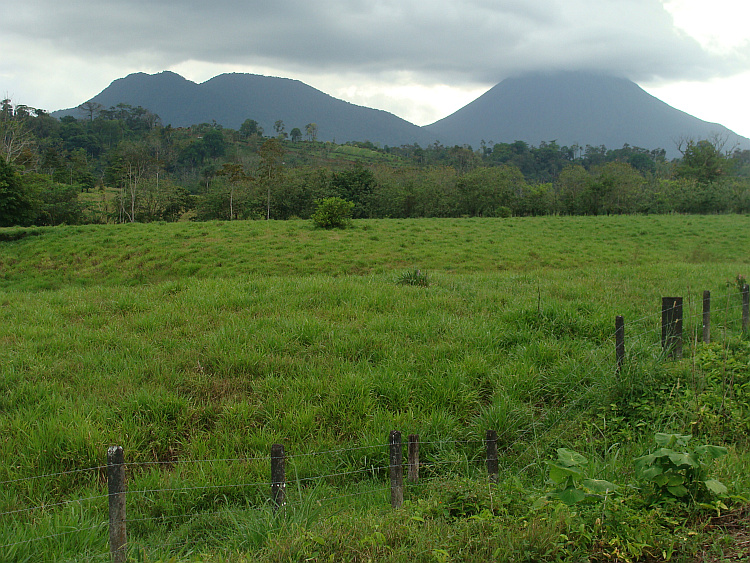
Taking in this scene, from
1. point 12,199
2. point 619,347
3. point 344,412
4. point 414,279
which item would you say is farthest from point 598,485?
point 12,199

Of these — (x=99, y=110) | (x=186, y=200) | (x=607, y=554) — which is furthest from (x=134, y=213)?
(x=99, y=110)

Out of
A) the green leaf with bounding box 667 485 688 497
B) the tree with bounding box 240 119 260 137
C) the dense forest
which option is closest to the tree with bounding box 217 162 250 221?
the dense forest

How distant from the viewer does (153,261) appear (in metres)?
19.5

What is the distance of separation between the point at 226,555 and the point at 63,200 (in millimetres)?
51238

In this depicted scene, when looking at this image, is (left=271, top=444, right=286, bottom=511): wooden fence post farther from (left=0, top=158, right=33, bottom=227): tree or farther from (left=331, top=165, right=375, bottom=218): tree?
(left=331, top=165, right=375, bottom=218): tree

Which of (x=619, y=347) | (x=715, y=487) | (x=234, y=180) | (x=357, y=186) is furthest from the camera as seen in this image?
(x=357, y=186)

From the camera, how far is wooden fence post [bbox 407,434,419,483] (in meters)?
3.54

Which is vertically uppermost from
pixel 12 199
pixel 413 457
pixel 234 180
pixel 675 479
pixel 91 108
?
pixel 91 108

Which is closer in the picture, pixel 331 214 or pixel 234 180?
pixel 331 214

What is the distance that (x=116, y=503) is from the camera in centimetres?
283

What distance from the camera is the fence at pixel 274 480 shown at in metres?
2.98

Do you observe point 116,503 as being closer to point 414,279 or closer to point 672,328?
point 672,328

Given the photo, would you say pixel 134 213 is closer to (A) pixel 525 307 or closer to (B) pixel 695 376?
(A) pixel 525 307

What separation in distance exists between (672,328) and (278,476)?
5.73m
